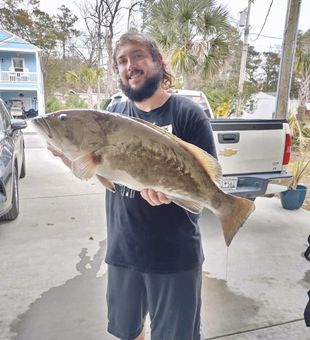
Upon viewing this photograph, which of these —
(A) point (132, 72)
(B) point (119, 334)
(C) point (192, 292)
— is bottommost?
(B) point (119, 334)

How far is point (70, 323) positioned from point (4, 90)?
2447 centimetres

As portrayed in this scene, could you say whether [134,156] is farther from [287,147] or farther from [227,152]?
[287,147]

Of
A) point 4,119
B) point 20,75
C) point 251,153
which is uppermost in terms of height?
point 20,75

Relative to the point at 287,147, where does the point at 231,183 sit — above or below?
below

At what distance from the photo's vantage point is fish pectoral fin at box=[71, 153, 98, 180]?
109 centimetres

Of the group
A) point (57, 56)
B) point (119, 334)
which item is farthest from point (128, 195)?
point (57, 56)

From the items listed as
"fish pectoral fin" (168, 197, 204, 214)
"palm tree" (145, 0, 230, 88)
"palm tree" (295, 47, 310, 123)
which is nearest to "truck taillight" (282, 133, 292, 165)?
"fish pectoral fin" (168, 197, 204, 214)

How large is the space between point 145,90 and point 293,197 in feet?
12.9

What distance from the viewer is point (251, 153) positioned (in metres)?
3.83

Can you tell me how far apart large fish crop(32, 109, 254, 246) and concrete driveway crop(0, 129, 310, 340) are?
4.05 feet

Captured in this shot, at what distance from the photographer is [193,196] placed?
1.20 m

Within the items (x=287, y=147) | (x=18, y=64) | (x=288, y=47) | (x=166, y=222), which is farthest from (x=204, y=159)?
(x=18, y=64)

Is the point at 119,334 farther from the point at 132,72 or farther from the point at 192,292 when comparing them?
the point at 132,72

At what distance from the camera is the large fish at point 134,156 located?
108 centimetres
